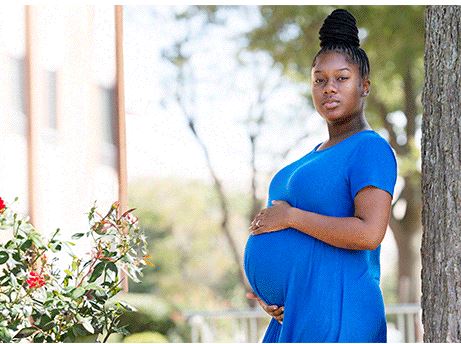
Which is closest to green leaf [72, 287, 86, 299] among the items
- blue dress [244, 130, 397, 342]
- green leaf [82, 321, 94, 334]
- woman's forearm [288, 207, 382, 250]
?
green leaf [82, 321, 94, 334]

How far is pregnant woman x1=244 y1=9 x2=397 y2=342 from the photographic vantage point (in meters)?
2.26

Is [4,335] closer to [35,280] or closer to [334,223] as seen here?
[35,280]

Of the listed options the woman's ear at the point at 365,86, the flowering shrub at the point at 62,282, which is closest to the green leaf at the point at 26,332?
the flowering shrub at the point at 62,282

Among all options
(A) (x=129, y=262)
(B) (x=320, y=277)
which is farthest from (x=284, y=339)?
(A) (x=129, y=262)

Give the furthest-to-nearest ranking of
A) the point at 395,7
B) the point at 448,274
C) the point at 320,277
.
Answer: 1. the point at 395,7
2. the point at 448,274
3. the point at 320,277

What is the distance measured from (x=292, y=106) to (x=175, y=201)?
802cm

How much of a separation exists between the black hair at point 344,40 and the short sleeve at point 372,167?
247 millimetres

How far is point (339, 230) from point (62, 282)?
1.34 m

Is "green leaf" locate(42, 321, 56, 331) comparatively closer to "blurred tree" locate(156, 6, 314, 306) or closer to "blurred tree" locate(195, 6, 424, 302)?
"blurred tree" locate(195, 6, 424, 302)

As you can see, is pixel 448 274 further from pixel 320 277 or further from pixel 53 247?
pixel 53 247

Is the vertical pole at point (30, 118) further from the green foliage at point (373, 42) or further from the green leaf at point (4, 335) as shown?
the green foliage at point (373, 42)

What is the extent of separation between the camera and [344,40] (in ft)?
7.96

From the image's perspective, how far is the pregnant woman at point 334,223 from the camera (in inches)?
89.0

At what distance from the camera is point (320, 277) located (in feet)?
7.55
